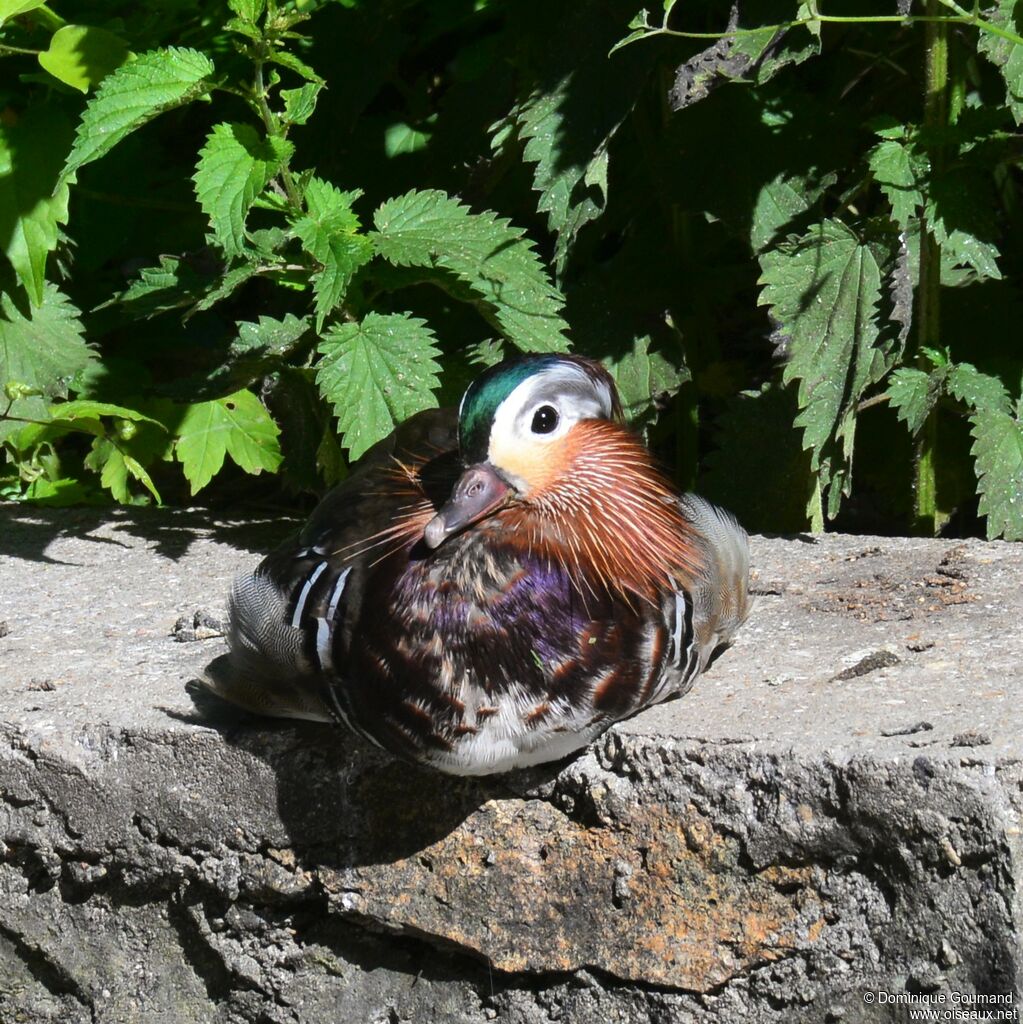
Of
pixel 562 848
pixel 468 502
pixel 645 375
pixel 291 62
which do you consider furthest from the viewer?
pixel 645 375

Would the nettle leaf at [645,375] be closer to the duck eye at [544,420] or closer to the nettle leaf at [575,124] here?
the nettle leaf at [575,124]

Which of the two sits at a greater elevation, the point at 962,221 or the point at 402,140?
the point at 402,140

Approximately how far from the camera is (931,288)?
2.75 metres

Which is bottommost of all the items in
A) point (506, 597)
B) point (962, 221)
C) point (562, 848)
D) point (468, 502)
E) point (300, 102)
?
point (562, 848)

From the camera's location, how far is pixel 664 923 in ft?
6.79

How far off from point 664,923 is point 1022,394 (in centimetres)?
132

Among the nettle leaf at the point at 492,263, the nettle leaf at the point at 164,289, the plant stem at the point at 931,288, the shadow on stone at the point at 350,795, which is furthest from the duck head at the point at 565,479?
the nettle leaf at the point at 164,289

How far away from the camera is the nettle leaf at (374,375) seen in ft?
8.46

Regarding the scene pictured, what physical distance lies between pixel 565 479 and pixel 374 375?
739 millimetres

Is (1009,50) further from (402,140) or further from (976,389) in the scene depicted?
(402,140)

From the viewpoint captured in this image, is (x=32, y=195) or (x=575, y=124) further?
(x=32, y=195)

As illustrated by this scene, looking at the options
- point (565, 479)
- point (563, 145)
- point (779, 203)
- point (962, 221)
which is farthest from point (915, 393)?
point (565, 479)

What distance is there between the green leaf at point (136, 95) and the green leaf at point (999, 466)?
1.53 m

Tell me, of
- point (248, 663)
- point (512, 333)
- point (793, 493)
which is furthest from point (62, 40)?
point (793, 493)
